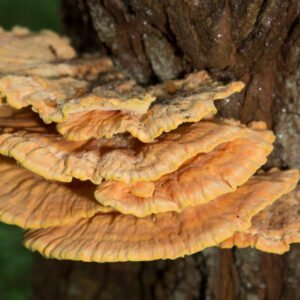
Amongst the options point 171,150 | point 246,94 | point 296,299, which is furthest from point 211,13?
point 296,299

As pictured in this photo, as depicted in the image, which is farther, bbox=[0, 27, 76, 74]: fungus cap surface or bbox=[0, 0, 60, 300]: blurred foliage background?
bbox=[0, 0, 60, 300]: blurred foliage background

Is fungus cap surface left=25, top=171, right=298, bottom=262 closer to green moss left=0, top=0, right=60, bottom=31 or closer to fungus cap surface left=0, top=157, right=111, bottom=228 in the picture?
fungus cap surface left=0, top=157, right=111, bottom=228

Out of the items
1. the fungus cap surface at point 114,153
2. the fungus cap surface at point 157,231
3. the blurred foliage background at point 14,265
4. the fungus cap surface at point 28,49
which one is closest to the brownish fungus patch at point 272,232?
the fungus cap surface at point 157,231

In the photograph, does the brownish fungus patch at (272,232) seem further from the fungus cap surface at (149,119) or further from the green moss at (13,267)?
the green moss at (13,267)

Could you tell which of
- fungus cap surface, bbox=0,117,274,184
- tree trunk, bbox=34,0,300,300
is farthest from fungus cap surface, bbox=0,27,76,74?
fungus cap surface, bbox=0,117,274,184

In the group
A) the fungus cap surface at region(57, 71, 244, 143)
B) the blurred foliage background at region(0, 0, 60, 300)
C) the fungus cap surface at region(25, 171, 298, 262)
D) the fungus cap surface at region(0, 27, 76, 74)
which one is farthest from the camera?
the blurred foliage background at region(0, 0, 60, 300)

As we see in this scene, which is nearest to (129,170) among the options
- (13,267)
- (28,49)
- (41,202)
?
(41,202)
